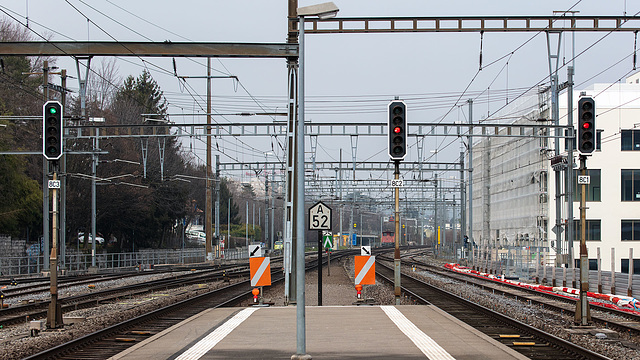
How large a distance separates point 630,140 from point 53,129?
51.2m

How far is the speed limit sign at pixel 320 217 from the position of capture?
63.5 ft

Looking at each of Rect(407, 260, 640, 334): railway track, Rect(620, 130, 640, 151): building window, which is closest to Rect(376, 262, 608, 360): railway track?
Rect(407, 260, 640, 334): railway track

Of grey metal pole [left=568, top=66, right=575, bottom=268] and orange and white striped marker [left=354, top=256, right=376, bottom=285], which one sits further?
grey metal pole [left=568, top=66, right=575, bottom=268]

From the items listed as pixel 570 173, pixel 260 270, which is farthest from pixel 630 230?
pixel 260 270

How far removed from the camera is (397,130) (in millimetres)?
16203

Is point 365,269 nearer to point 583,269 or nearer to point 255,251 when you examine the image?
point 255,251

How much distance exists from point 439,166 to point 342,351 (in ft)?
177

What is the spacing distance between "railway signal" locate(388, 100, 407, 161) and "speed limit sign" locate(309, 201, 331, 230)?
12.7ft

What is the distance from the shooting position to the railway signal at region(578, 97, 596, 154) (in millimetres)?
15219

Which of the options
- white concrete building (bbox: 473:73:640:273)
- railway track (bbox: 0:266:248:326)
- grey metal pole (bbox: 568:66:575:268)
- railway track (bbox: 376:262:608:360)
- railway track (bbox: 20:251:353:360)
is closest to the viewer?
railway track (bbox: 376:262:608:360)

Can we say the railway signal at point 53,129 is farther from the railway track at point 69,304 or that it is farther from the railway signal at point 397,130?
the railway signal at point 397,130

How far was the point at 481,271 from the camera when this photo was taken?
Answer: 156 ft

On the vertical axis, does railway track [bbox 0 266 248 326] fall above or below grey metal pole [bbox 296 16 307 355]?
below

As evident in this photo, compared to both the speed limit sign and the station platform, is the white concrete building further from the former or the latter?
the station platform
